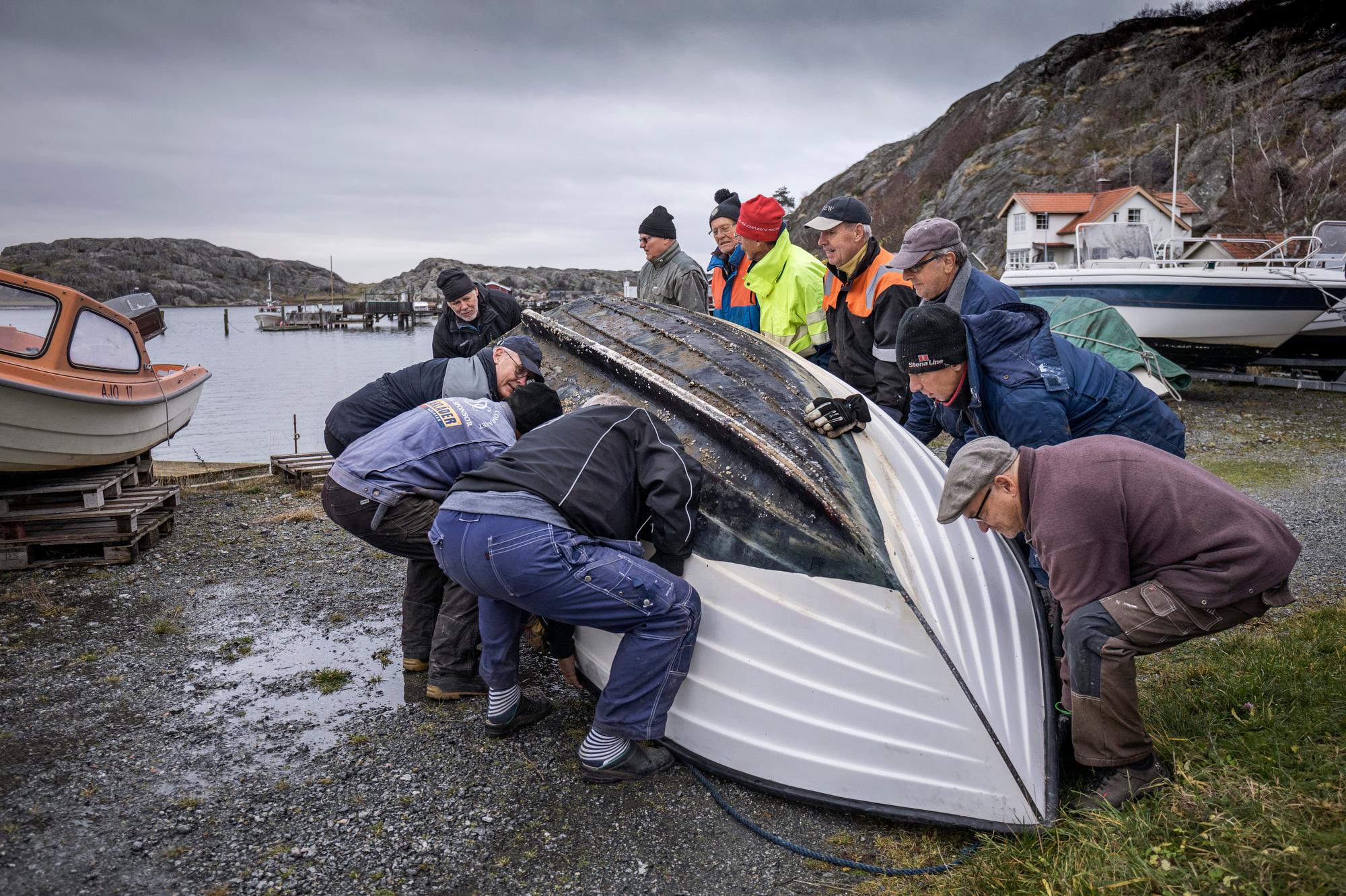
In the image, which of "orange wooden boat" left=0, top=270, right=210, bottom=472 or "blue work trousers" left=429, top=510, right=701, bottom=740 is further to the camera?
"orange wooden boat" left=0, top=270, right=210, bottom=472

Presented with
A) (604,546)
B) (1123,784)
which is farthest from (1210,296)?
(604,546)

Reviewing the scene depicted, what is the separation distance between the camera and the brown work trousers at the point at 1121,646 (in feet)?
8.57

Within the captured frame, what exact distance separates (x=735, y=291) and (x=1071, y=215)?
115 ft

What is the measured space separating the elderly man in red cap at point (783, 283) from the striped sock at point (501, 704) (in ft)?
8.80

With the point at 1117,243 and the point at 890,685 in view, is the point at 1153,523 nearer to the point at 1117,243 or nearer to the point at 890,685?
the point at 890,685

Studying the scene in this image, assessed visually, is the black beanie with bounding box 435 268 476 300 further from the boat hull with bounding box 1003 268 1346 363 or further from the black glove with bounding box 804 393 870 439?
the boat hull with bounding box 1003 268 1346 363

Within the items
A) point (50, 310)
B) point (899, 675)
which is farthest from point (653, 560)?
point (50, 310)

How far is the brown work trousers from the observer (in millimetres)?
2611

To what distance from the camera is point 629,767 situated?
3.38 m

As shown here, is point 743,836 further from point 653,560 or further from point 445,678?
point 445,678

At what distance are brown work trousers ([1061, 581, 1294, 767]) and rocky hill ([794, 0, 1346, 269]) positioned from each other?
86.6ft

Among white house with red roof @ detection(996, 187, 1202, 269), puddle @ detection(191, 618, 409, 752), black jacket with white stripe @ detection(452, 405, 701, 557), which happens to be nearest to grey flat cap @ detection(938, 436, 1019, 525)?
black jacket with white stripe @ detection(452, 405, 701, 557)

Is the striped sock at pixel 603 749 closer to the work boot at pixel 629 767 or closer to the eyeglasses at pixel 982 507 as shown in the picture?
the work boot at pixel 629 767

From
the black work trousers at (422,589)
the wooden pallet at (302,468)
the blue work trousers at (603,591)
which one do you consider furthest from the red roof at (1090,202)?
the blue work trousers at (603,591)
